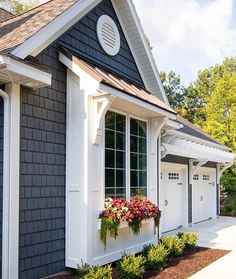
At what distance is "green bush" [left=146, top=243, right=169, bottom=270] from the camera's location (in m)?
6.73

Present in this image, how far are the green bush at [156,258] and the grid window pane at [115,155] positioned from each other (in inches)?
50.8

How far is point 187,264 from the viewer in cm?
728

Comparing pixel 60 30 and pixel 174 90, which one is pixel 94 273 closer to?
pixel 60 30

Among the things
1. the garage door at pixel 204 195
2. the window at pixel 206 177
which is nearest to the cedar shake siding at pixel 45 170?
the garage door at pixel 204 195

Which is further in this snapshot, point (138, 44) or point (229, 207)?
point (229, 207)

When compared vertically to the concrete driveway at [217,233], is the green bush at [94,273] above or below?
above

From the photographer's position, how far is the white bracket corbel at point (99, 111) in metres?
6.38

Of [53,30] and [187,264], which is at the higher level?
[53,30]

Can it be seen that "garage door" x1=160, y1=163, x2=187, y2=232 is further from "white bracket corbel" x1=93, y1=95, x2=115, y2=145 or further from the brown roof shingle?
the brown roof shingle

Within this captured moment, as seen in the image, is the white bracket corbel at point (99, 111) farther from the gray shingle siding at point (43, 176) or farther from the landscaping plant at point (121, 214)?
the landscaping plant at point (121, 214)

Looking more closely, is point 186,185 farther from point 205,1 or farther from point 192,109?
point 192,109

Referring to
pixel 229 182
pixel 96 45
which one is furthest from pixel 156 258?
pixel 229 182

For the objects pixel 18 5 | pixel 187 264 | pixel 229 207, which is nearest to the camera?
pixel 187 264

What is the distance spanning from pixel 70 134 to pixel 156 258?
288 cm
